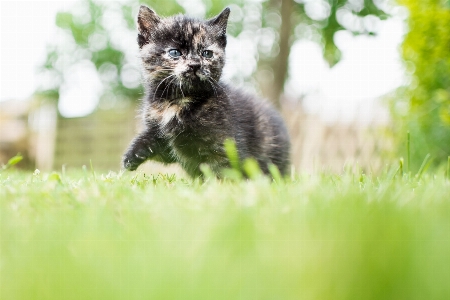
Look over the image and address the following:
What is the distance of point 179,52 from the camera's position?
3.17 m

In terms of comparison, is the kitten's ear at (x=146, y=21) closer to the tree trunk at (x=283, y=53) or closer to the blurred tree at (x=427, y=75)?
the blurred tree at (x=427, y=75)

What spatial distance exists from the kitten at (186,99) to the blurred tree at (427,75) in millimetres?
2486

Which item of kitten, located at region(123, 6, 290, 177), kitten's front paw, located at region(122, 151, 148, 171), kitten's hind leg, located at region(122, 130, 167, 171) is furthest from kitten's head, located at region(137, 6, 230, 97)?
kitten's front paw, located at region(122, 151, 148, 171)

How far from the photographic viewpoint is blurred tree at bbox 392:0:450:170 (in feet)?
15.8

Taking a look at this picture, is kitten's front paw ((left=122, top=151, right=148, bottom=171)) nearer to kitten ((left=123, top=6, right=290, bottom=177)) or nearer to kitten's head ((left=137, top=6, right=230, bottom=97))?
kitten ((left=123, top=6, right=290, bottom=177))

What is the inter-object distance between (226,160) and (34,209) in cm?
154

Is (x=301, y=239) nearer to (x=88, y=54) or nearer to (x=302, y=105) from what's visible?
(x=302, y=105)

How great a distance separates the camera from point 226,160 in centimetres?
308

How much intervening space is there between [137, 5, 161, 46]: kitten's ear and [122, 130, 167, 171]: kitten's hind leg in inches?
28.3

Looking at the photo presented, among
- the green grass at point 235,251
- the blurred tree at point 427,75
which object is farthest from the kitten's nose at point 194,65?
the blurred tree at point 427,75

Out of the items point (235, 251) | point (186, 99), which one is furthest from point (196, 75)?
point (235, 251)

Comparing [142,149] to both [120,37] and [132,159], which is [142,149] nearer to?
[132,159]

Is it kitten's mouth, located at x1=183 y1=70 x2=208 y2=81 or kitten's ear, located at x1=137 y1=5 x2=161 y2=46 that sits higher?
kitten's ear, located at x1=137 y1=5 x2=161 y2=46

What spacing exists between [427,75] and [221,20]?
9.16 feet
